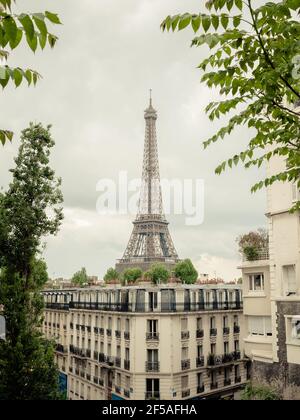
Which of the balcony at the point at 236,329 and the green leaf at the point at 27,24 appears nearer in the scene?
the green leaf at the point at 27,24

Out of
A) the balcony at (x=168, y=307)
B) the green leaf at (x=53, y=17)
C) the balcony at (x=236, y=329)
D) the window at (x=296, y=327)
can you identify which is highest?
the green leaf at (x=53, y=17)

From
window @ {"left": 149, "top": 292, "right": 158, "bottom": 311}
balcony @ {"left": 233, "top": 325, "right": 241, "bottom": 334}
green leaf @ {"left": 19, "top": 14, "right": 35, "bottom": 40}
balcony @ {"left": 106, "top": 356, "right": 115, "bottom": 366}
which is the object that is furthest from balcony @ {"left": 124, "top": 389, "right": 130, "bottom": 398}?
green leaf @ {"left": 19, "top": 14, "right": 35, "bottom": 40}

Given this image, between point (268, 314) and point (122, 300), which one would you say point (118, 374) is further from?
point (268, 314)

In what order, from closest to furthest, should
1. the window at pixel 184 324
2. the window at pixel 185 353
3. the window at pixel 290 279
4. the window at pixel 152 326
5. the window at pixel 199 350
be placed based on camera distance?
the window at pixel 290 279, the window at pixel 152 326, the window at pixel 185 353, the window at pixel 184 324, the window at pixel 199 350

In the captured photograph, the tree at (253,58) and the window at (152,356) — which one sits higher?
the tree at (253,58)

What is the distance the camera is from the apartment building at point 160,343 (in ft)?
116

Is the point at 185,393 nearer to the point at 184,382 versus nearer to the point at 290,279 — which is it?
the point at 184,382

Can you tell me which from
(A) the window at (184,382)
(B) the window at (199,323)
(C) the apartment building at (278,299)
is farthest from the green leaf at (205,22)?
(B) the window at (199,323)

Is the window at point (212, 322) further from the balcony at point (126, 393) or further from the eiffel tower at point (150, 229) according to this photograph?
the eiffel tower at point (150, 229)

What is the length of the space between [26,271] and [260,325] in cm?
1165

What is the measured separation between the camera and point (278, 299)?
1769 centimetres

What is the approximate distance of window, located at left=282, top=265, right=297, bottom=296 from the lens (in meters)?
17.4

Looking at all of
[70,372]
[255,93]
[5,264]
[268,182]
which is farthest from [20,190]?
[70,372]

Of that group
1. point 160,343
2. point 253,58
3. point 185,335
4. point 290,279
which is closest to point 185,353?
point 185,335
